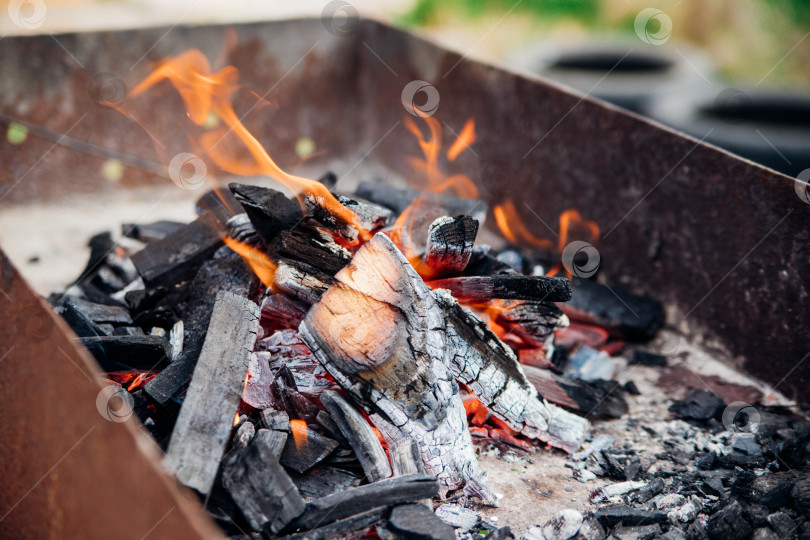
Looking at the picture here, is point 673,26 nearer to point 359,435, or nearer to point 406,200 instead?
point 406,200

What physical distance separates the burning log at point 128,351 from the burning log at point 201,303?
0.27 feet

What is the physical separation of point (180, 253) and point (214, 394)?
3.30 feet

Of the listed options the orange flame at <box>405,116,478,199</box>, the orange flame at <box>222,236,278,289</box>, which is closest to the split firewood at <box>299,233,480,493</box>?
the orange flame at <box>222,236,278,289</box>

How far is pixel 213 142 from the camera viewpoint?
14.8ft

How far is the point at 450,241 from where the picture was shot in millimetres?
2443

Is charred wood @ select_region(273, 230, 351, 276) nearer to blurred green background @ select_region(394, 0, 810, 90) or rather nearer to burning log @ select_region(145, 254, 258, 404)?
burning log @ select_region(145, 254, 258, 404)

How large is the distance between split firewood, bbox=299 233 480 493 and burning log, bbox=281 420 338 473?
179 mm

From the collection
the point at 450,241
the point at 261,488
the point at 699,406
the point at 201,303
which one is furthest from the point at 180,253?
the point at 699,406

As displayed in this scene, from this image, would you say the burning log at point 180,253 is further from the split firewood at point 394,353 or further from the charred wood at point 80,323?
the split firewood at point 394,353

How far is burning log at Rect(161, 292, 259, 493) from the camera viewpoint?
184 centimetres

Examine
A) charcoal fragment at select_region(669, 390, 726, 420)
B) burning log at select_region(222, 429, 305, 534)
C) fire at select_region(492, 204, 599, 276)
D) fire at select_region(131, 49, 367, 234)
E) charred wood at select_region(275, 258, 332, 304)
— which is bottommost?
charcoal fragment at select_region(669, 390, 726, 420)

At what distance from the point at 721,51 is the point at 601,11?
1.63 m

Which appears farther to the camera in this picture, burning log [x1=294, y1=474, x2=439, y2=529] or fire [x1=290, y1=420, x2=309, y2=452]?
fire [x1=290, y1=420, x2=309, y2=452]

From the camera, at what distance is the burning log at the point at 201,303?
218 cm
